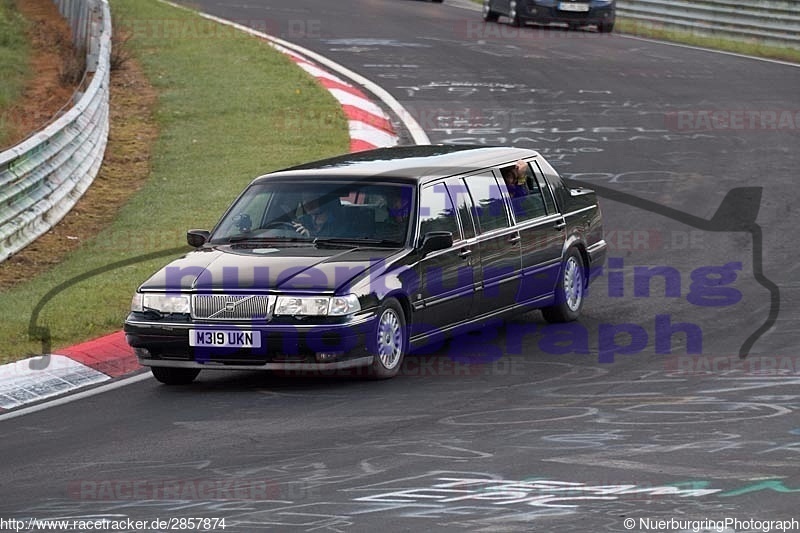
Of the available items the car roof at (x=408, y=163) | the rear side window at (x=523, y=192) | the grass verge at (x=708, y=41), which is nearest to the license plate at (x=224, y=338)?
the car roof at (x=408, y=163)

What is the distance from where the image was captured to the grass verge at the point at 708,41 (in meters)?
30.0

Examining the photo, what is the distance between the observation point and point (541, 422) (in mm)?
8641

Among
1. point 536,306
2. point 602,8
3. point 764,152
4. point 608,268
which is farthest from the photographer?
point 602,8

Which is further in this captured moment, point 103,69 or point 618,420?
point 103,69

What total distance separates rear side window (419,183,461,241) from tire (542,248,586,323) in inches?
58.0

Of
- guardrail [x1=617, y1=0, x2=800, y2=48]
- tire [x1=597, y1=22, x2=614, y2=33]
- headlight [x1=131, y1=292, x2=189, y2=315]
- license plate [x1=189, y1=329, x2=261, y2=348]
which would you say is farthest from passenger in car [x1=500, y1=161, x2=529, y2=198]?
tire [x1=597, y1=22, x2=614, y2=33]

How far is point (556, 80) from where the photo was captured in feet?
84.6

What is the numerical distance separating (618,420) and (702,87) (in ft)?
57.8

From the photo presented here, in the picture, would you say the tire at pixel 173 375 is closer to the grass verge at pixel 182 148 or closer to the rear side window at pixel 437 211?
the grass verge at pixel 182 148

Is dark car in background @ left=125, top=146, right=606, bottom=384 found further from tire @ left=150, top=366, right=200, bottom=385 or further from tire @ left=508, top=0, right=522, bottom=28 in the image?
tire @ left=508, top=0, right=522, bottom=28

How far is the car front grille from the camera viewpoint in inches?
386

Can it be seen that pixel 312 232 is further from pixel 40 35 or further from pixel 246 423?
pixel 40 35

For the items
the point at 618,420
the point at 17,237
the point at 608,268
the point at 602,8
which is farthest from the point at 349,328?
the point at 602,8

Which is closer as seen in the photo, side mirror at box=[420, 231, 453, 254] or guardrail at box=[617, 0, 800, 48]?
side mirror at box=[420, 231, 453, 254]
